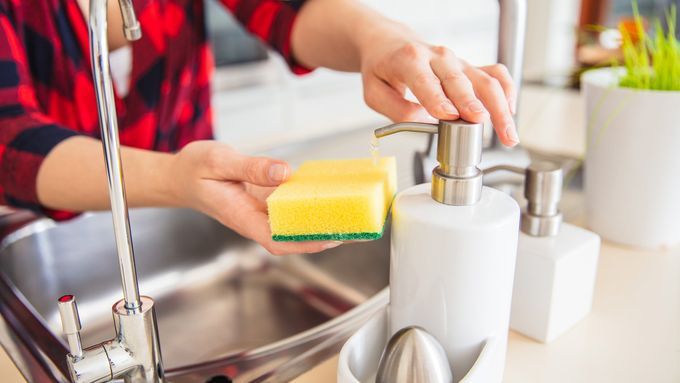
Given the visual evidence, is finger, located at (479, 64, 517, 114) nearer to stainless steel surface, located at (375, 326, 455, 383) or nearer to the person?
the person

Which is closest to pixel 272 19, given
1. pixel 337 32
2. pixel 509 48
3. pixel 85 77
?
pixel 337 32

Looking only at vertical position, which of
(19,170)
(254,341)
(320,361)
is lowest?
(254,341)

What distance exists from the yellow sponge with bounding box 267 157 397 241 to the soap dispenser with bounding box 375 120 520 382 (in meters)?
0.02

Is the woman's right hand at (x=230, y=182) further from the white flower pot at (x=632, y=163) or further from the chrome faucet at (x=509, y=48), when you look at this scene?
the white flower pot at (x=632, y=163)

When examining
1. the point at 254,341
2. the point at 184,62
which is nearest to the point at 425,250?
the point at 254,341

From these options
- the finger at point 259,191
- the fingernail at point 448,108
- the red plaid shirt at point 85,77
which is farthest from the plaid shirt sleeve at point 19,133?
the fingernail at point 448,108

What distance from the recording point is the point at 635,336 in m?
0.60

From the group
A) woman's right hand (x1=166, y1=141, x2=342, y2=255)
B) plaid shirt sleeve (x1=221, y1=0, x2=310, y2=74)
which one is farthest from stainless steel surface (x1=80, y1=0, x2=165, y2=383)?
plaid shirt sleeve (x1=221, y1=0, x2=310, y2=74)

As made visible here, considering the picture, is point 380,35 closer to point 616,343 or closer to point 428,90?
point 428,90

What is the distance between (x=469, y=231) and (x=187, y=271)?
64 cm

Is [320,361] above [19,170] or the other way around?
the other way around

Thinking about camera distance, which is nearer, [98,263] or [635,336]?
[635,336]

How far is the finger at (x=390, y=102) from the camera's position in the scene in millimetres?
670

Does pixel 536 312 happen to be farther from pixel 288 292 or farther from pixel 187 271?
pixel 187 271
